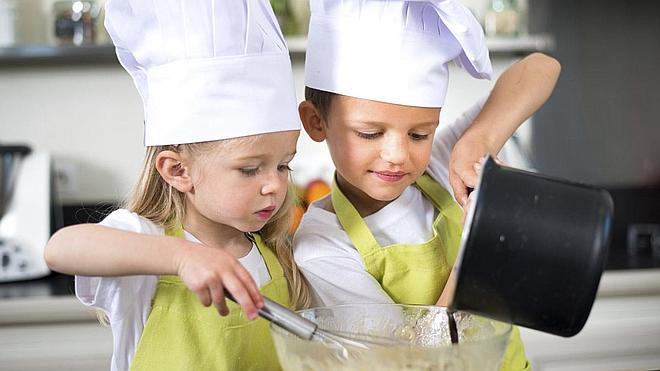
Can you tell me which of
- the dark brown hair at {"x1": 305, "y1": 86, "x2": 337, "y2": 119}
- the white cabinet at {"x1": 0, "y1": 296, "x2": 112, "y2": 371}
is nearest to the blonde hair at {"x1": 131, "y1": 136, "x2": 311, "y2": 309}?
the dark brown hair at {"x1": 305, "y1": 86, "x2": 337, "y2": 119}

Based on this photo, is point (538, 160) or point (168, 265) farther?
point (538, 160)

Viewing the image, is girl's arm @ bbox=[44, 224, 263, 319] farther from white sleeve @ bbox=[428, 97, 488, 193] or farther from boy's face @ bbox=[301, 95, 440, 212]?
white sleeve @ bbox=[428, 97, 488, 193]

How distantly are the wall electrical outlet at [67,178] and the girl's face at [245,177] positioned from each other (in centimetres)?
156

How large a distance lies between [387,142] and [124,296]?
1.10 ft

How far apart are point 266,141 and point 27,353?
1233 mm

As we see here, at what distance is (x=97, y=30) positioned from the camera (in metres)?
2.35

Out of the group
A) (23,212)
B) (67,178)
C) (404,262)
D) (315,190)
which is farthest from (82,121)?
(404,262)

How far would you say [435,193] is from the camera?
47.8 inches

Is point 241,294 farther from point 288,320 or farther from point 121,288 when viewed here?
point 121,288

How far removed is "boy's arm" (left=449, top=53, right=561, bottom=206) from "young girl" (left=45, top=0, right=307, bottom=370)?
9.4 inches

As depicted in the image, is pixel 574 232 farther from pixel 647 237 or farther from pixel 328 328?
pixel 647 237

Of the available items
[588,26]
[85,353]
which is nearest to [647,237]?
[588,26]

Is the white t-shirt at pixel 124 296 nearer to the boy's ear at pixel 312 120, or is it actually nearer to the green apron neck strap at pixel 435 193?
the boy's ear at pixel 312 120

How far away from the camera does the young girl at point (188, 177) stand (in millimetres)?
847
